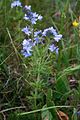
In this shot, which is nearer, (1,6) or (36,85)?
(36,85)

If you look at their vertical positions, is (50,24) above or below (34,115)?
above

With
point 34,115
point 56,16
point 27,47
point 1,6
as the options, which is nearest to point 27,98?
point 34,115

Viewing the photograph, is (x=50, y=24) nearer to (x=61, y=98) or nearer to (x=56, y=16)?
(x=56, y=16)

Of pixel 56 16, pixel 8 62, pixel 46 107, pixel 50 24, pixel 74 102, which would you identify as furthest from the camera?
pixel 56 16

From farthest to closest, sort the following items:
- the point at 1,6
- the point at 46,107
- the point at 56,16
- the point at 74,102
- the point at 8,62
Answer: the point at 56,16
the point at 1,6
the point at 8,62
the point at 74,102
the point at 46,107

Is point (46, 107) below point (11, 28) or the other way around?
below

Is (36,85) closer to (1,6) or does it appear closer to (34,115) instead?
(34,115)

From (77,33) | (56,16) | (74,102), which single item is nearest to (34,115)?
(74,102)

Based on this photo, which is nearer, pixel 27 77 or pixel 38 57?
pixel 38 57

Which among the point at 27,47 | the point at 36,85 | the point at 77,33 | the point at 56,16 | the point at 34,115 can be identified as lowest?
the point at 34,115
